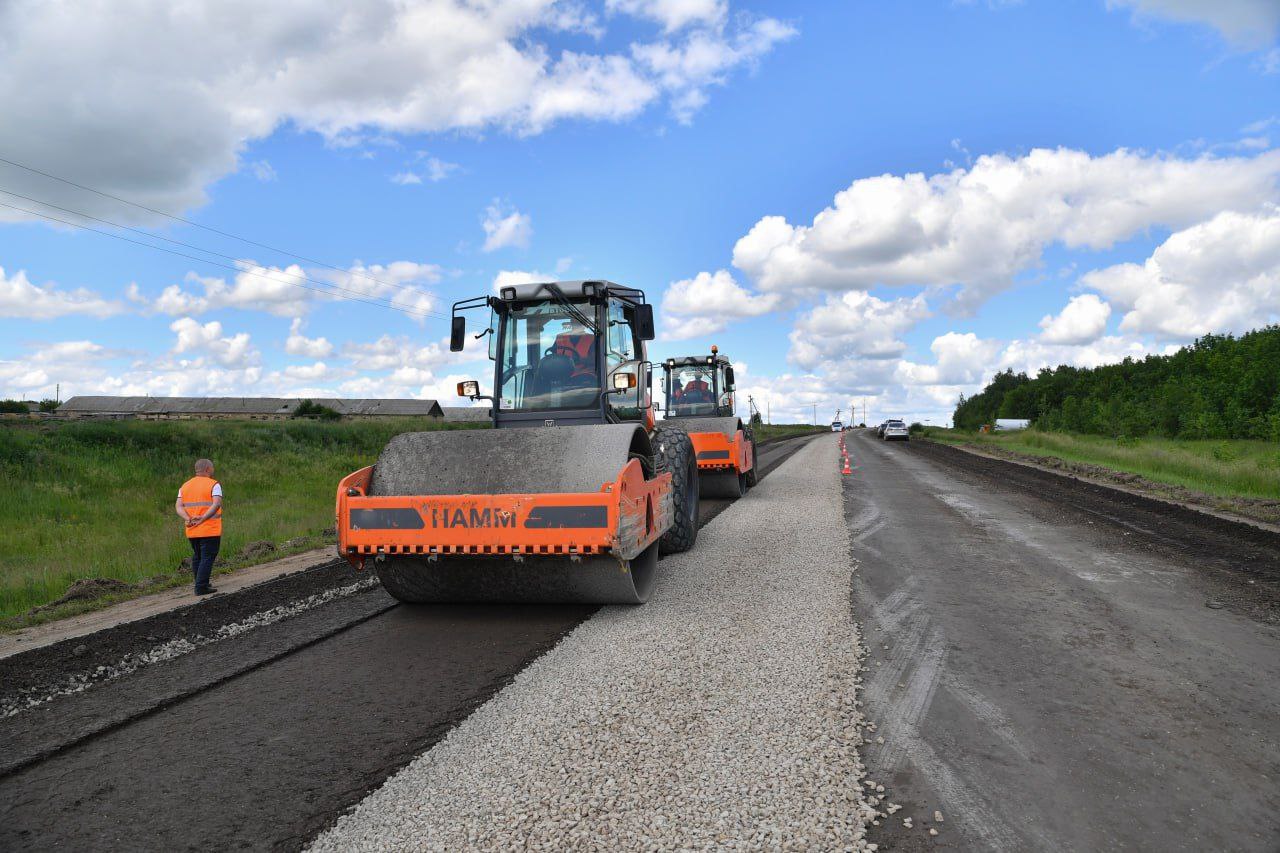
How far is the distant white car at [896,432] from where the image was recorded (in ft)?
158

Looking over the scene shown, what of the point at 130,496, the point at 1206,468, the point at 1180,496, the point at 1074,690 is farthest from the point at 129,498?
the point at 1206,468

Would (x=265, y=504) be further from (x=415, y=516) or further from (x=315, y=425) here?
(x=315, y=425)

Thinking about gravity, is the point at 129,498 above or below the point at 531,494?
below

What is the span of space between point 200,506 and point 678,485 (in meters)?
5.10

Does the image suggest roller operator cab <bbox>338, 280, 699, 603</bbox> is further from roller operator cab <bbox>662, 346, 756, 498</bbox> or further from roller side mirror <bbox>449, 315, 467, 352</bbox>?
roller operator cab <bbox>662, 346, 756, 498</bbox>

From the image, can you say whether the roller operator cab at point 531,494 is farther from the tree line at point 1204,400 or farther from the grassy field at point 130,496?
the tree line at point 1204,400

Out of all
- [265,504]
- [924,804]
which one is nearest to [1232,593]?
[924,804]

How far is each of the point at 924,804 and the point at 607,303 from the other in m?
5.72

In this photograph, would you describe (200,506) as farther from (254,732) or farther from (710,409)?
(710,409)

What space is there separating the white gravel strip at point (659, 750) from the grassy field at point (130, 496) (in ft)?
19.1

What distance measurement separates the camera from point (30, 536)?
36.4ft

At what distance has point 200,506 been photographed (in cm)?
770

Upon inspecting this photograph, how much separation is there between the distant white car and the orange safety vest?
45.1m

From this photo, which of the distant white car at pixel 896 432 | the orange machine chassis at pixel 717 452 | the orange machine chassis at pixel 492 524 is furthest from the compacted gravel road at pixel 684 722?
the distant white car at pixel 896 432
